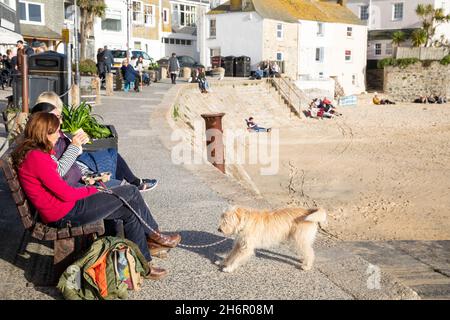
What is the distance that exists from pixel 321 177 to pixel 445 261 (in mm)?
10741

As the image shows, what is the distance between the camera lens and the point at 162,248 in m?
5.56

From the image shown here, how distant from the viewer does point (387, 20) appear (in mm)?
54844

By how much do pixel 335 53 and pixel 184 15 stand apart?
47.8ft

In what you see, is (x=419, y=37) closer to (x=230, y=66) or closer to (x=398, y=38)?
(x=398, y=38)

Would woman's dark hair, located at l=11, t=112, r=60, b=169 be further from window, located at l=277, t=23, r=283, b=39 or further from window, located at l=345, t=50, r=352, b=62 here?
window, located at l=345, t=50, r=352, b=62

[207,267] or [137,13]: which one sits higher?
[137,13]

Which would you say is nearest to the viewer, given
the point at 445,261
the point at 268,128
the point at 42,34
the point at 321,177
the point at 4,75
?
the point at 445,261

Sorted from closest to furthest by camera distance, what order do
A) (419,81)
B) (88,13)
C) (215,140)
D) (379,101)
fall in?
1. (215,140)
2. (88,13)
3. (379,101)
4. (419,81)

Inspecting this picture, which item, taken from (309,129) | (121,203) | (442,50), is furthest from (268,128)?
(442,50)

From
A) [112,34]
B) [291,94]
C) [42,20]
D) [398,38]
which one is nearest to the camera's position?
[291,94]

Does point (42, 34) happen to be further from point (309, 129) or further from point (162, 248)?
point (162, 248)

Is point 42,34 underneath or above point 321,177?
above

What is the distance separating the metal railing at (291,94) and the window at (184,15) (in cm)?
1786

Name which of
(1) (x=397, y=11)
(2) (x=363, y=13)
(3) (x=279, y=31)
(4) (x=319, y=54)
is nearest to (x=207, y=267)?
(3) (x=279, y=31)
